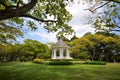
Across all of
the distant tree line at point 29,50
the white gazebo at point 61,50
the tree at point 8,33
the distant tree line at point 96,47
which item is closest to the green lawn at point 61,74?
the tree at point 8,33

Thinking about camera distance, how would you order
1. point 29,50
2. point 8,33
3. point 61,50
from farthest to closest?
point 29,50
point 61,50
point 8,33

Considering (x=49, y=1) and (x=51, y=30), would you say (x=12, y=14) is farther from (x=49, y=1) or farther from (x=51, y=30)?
(x=51, y=30)

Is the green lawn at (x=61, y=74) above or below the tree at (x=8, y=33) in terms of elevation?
below

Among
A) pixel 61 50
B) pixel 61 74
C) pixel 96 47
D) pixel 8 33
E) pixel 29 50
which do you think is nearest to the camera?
pixel 61 74

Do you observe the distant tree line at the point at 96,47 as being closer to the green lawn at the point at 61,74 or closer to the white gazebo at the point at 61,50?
the white gazebo at the point at 61,50

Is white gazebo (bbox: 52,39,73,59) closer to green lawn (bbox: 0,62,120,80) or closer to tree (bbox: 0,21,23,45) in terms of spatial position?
tree (bbox: 0,21,23,45)

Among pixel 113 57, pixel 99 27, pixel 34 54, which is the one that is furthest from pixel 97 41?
pixel 99 27

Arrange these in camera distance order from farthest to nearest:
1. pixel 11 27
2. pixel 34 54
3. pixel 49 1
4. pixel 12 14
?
pixel 34 54 → pixel 11 27 → pixel 49 1 → pixel 12 14

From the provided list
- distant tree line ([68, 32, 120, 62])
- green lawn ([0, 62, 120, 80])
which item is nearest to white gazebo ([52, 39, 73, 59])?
distant tree line ([68, 32, 120, 62])

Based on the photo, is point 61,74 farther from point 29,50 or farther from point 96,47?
point 96,47

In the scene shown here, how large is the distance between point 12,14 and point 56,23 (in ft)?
11.2

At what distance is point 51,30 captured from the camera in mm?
12000

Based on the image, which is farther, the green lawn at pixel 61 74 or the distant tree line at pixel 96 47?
the distant tree line at pixel 96 47

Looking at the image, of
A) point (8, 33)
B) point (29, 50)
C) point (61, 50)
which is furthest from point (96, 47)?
point (8, 33)
